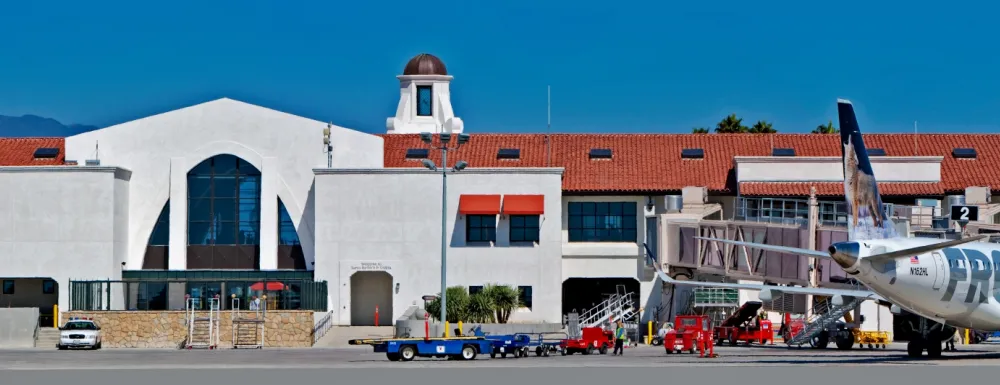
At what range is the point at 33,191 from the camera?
8044 cm

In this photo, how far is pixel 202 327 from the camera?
73250 millimetres

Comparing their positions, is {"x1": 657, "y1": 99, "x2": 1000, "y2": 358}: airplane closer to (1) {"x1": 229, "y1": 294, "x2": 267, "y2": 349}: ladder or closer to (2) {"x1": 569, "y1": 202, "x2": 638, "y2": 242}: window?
(1) {"x1": 229, "y1": 294, "x2": 267, "y2": 349}: ladder

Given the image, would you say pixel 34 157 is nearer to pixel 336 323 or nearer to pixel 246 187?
pixel 246 187

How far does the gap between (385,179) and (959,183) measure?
96.0 ft

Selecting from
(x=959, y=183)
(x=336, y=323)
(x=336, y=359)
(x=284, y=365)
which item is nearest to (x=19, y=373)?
(x=284, y=365)

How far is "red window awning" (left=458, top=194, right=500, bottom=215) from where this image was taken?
3179 inches

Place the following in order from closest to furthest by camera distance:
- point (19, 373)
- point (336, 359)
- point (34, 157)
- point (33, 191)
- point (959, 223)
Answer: point (19, 373) < point (336, 359) < point (959, 223) < point (33, 191) < point (34, 157)

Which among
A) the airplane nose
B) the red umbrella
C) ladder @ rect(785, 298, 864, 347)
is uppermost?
the airplane nose

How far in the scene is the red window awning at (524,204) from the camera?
3172 inches

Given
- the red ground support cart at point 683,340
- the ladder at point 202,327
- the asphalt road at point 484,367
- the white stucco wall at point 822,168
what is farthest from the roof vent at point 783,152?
the ladder at point 202,327

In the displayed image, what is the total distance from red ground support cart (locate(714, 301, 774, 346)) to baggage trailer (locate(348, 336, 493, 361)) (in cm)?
1765

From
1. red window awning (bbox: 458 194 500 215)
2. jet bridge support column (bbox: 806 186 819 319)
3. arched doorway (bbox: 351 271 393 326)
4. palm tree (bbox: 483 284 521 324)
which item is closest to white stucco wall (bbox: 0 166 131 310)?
arched doorway (bbox: 351 271 393 326)

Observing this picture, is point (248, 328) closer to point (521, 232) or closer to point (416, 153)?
point (521, 232)

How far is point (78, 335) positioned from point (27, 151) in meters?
21.4
